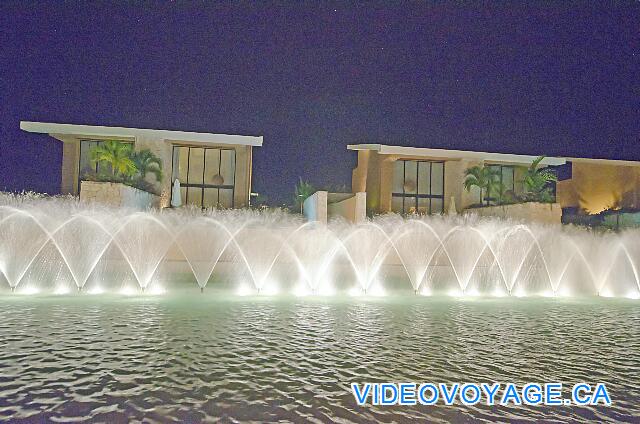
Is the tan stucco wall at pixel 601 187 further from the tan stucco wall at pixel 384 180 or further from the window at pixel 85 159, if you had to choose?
the window at pixel 85 159

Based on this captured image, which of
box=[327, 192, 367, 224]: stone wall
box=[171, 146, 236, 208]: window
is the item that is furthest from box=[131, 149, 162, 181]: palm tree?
box=[327, 192, 367, 224]: stone wall

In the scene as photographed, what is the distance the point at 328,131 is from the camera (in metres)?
52.9

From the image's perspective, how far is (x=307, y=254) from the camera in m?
19.9

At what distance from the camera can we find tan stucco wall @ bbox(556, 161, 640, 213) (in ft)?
113

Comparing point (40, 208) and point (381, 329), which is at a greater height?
point (40, 208)

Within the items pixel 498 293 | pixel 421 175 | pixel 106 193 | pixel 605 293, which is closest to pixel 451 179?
pixel 421 175

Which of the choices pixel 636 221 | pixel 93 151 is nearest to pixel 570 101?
pixel 636 221

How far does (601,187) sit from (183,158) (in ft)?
98.6

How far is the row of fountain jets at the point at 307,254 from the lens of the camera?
1723cm

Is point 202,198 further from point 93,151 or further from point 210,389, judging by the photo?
point 210,389

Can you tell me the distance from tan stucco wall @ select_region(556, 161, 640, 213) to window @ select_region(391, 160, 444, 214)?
32.2ft

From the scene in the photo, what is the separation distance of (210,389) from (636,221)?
99.8 feet

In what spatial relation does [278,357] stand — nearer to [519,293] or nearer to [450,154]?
[519,293]

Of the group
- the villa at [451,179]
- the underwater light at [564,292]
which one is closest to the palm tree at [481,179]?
the villa at [451,179]
